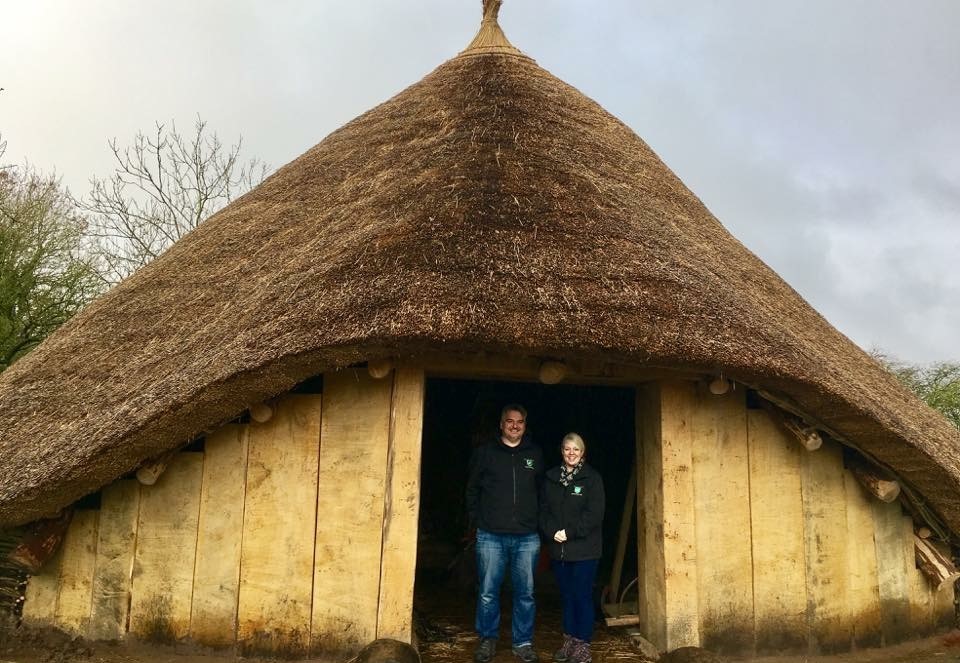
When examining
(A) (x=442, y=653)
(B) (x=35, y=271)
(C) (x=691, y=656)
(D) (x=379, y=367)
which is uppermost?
(B) (x=35, y=271)

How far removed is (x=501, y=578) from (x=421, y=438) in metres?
1.02

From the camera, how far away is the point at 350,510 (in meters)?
4.34

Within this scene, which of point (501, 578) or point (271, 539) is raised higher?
point (271, 539)

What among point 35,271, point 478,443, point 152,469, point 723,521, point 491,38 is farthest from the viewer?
point 35,271

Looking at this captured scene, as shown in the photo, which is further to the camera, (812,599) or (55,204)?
(55,204)

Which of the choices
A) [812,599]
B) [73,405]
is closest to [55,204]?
[73,405]

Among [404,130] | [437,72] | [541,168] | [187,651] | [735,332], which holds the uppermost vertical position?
[437,72]

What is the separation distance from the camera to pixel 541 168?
5.46 metres

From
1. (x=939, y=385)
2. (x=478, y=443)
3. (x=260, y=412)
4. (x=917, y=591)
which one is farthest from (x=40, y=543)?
(x=939, y=385)

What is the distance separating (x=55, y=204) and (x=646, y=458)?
15489 millimetres

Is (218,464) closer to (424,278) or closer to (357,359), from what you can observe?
(357,359)

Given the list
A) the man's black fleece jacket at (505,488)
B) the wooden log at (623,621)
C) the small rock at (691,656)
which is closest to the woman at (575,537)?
the man's black fleece jacket at (505,488)

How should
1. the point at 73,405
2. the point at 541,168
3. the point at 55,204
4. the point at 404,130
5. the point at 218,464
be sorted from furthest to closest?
1. the point at 55,204
2. the point at 404,130
3. the point at 541,168
4. the point at 73,405
5. the point at 218,464

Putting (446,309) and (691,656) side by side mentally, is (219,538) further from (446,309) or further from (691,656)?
(691,656)
